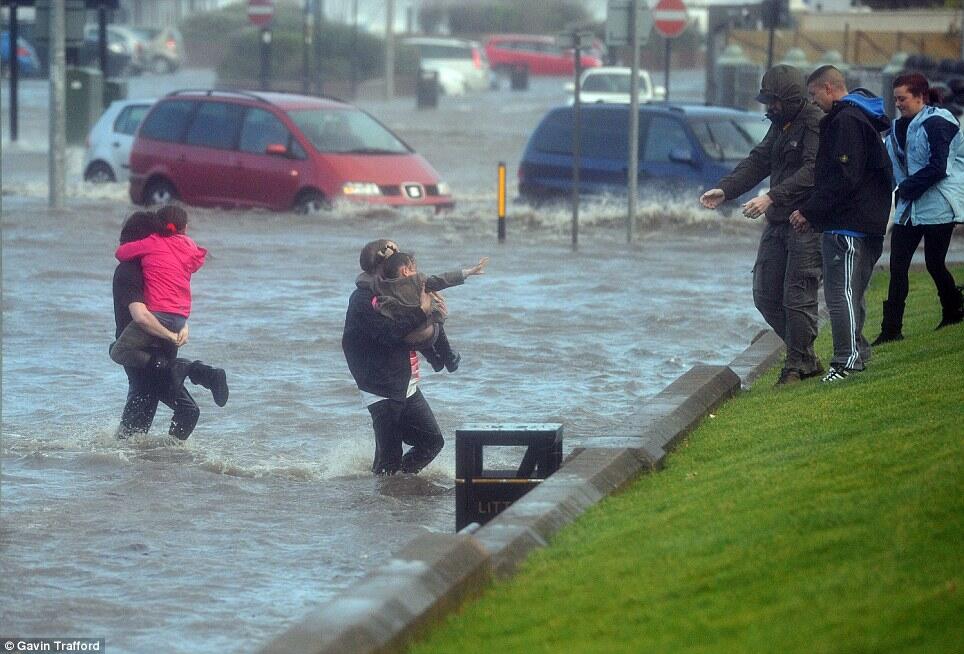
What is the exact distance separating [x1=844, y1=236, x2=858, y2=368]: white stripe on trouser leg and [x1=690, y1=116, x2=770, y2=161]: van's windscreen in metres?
10.8

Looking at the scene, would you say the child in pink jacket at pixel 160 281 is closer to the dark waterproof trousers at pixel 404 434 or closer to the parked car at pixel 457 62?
the dark waterproof trousers at pixel 404 434

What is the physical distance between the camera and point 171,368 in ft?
30.7

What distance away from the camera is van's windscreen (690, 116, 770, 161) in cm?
1986

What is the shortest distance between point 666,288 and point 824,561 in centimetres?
1144

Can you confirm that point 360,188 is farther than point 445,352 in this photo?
Yes

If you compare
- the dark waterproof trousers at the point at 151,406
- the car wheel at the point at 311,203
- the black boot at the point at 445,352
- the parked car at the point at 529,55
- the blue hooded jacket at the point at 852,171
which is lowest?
the dark waterproof trousers at the point at 151,406

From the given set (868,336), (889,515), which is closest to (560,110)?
(868,336)

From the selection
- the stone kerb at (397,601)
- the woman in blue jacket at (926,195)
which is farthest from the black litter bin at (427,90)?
the stone kerb at (397,601)

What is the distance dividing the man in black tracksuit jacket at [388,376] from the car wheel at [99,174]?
16.6m

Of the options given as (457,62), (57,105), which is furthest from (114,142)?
(457,62)

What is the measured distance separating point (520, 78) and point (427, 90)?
1016cm

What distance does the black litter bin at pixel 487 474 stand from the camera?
7.21 meters

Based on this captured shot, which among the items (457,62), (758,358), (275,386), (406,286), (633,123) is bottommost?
(275,386)

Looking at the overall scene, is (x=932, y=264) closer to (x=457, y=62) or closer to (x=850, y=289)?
(x=850, y=289)
